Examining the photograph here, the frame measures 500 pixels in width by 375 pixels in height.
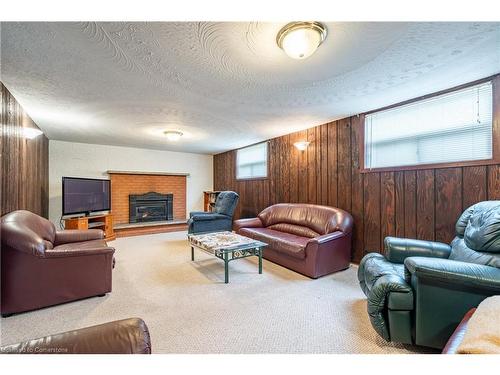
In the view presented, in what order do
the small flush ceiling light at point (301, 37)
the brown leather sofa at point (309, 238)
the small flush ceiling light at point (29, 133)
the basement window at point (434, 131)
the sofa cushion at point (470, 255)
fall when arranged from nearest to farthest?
the small flush ceiling light at point (301, 37)
the sofa cushion at point (470, 255)
the basement window at point (434, 131)
the brown leather sofa at point (309, 238)
the small flush ceiling light at point (29, 133)

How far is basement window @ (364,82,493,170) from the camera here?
7.23 feet

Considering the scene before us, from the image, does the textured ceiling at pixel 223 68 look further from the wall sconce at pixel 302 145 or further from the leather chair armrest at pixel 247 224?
the leather chair armrest at pixel 247 224

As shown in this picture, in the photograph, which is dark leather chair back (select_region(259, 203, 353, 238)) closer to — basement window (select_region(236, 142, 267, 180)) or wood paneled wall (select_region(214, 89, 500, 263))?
wood paneled wall (select_region(214, 89, 500, 263))

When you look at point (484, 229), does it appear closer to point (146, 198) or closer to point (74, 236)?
point (74, 236)

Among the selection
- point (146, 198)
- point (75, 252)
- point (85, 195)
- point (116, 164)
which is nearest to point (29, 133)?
point (85, 195)

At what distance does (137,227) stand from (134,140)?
80.8 inches

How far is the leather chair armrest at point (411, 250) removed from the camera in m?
2.00

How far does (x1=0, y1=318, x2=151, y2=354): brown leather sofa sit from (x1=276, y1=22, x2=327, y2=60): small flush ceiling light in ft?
5.97

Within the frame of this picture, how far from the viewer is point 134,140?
4.86 m

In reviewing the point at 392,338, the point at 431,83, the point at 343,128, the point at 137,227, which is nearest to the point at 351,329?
the point at 392,338

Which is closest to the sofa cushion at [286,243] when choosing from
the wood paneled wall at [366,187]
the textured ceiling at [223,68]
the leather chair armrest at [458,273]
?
the wood paneled wall at [366,187]

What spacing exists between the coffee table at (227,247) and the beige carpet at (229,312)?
26 centimetres

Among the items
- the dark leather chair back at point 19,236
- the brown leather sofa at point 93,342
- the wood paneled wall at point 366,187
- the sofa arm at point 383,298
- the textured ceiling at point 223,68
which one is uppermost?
the textured ceiling at point 223,68

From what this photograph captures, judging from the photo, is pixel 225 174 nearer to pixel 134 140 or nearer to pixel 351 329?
pixel 134 140
